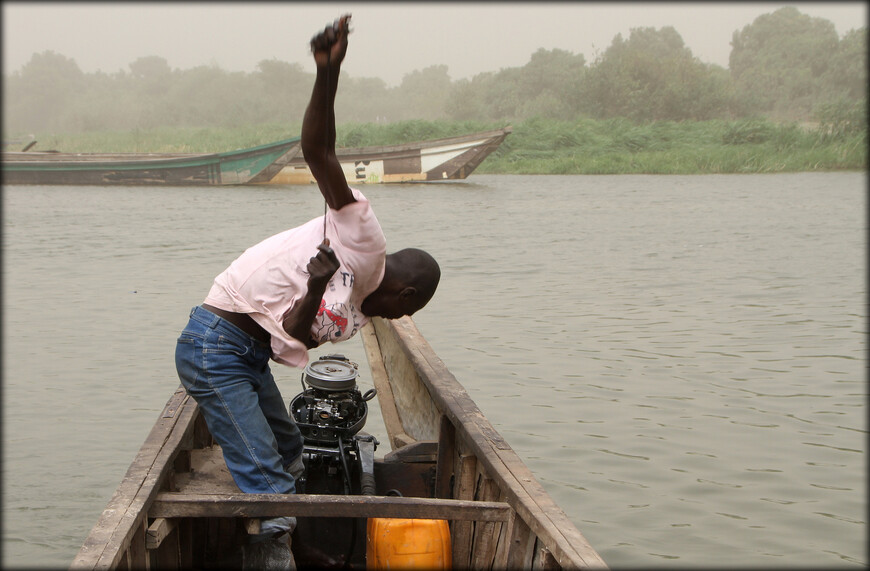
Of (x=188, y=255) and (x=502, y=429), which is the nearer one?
(x=502, y=429)

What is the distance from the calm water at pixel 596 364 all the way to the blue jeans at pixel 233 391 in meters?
1.45

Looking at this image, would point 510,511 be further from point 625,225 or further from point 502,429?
point 625,225

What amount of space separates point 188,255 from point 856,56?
43.3 meters

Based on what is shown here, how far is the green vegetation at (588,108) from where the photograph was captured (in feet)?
84.6

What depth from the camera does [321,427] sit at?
9.93 ft

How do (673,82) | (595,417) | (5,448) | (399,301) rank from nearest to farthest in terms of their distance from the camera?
(399,301), (5,448), (595,417), (673,82)

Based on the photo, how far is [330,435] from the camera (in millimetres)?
3041

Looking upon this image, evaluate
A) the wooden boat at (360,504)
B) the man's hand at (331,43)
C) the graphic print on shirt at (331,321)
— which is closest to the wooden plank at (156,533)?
the wooden boat at (360,504)

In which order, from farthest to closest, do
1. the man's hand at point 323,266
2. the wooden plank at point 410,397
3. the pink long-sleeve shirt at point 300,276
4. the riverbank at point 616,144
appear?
the riverbank at point 616,144 < the wooden plank at point 410,397 < the pink long-sleeve shirt at point 300,276 < the man's hand at point 323,266

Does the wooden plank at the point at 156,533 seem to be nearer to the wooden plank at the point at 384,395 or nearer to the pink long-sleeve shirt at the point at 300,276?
the pink long-sleeve shirt at the point at 300,276

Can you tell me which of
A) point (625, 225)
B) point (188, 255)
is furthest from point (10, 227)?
point (625, 225)

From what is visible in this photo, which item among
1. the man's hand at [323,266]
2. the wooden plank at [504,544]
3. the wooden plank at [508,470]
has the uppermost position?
the man's hand at [323,266]

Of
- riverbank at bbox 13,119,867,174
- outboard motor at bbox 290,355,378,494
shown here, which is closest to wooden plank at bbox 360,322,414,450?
outboard motor at bbox 290,355,378,494

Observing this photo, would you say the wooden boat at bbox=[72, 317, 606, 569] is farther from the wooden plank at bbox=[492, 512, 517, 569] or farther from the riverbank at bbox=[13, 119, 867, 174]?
the riverbank at bbox=[13, 119, 867, 174]
